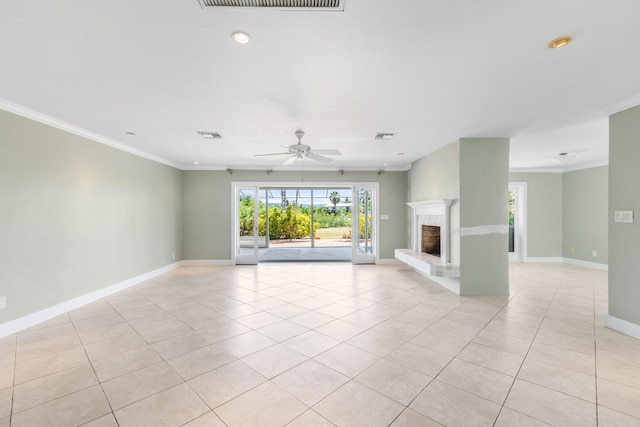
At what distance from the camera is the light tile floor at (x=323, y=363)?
71.0 inches

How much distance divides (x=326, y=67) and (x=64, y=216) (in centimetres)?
409

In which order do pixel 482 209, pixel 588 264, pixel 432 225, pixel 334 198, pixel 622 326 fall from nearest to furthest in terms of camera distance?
1. pixel 622 326
2. pixel 482 209
3. pixel 432 225
4. pixel 588 264
5. pixel 334 198

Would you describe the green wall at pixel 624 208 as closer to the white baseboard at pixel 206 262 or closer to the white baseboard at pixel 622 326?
the white baseboard at pixel 622 326

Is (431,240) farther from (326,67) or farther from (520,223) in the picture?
(326,67)

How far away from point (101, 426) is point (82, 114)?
135 inches

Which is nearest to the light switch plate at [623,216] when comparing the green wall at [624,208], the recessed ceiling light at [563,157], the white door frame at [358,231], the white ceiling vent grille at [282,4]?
the green wall at [624,208]

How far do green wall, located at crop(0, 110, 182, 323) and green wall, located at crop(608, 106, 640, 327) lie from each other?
6.93 metres

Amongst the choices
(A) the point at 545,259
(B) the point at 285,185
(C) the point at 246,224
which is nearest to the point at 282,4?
(B) the point at 285,185

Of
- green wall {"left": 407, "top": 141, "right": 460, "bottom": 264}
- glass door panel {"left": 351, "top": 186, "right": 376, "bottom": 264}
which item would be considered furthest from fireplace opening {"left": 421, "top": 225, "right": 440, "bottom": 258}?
glass door panel {"left": 351, "top": 186, "right": 376, "bottom": 264}

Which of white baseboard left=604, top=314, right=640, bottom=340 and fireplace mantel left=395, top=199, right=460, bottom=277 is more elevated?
fireplace mantel left=395, top=199, right=460, bottom=277

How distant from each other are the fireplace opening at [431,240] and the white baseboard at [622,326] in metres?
2.43

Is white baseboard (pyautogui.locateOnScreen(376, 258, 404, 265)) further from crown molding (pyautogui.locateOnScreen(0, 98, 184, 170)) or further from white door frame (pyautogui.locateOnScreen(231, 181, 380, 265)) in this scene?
crown molding (pyautogui.locateOnScreen(0, 98, 184, 170))

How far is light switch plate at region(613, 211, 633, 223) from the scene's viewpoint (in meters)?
2.99

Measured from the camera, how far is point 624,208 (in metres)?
3.05
